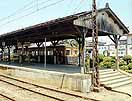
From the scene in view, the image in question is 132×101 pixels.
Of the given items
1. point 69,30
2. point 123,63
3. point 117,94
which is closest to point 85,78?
point 117,94

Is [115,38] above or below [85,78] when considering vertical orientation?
above

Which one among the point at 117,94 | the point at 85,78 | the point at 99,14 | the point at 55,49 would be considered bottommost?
the point at 117,94

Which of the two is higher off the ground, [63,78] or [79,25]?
[79,25]

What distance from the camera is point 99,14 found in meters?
15.9

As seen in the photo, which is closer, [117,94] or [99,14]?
[117,94]

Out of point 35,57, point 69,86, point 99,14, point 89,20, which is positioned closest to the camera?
point 69,86

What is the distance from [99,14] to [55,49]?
34.6 ft

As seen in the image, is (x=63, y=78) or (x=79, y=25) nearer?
(x=79, y=25)

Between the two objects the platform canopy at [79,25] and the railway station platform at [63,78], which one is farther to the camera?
the platform canopy at [79,25]

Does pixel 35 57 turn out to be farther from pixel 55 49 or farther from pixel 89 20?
pixel 89 20

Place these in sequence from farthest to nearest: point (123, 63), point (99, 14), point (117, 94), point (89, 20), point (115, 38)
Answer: point (123, 63)
point (115, 38)
point (99, 14)
point (89, 20)
point (117, 94)

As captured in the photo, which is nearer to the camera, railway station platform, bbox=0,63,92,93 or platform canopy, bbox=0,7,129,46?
railway station platform, bbox=0,63,92,93

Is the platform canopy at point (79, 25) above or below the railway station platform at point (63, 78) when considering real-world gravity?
above

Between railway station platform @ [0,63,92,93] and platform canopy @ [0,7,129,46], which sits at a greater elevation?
platform canopy @ [0,7,129,46]
